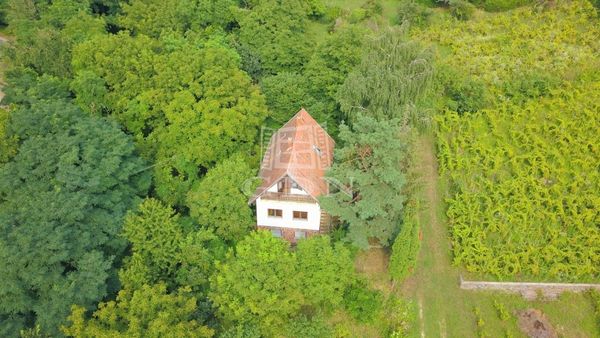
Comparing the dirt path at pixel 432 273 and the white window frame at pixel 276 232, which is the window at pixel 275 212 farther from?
the dirt path at pixel 432 273

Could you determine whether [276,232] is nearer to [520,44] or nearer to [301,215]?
[301,215]

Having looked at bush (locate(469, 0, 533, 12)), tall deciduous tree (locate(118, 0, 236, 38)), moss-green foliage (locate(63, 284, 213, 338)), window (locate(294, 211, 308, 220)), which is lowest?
moss-green foliage (locate(63, 284, 213, 338))

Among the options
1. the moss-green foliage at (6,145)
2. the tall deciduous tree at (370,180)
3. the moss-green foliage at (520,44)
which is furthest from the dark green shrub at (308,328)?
the moss-green foliage at (520,44)

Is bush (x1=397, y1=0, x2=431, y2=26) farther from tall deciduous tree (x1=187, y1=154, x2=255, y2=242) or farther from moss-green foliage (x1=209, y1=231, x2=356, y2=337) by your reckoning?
moss-green foliage (x1=209, y1=231, x2=356, y2=337)

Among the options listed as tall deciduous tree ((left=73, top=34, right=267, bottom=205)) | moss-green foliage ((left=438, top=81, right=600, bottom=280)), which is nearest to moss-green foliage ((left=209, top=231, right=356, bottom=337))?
tall deciduous tree ((left=73, top=34, right=267, bottom=205))

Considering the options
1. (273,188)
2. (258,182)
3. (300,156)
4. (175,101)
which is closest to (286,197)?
(273,188)

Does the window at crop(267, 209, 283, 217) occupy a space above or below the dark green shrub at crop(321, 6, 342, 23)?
below
